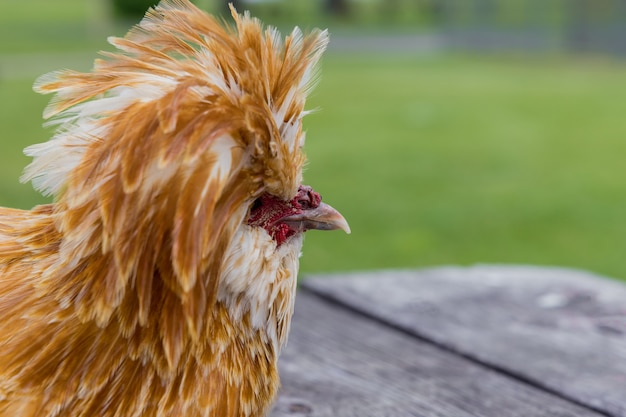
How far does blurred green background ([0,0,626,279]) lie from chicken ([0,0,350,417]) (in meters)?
1.55

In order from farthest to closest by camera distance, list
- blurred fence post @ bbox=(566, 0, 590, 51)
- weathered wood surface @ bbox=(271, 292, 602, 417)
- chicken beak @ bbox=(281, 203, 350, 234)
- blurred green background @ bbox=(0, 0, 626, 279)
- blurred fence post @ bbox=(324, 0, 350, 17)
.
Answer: blurred fence post @ bbox=(324, 0, 350, 17) < blurred fence post @ bbox=(566, 0, 590, 51) < blurred green background @ bbox=(0, 0, 626, 279) < weathered wood surface @ bbox=(271, 292, 602, 417) < chicken beak @ bbox=(281, 203, 350, 234)

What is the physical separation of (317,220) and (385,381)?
0.68m

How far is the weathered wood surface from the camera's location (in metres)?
2.38

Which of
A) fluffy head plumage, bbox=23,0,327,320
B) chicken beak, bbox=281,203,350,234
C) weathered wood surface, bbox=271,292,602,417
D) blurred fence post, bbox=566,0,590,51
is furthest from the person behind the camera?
blurred fence post, bbox=566,0,590,51

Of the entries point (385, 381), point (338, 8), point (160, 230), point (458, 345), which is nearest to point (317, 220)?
point (160, 230)

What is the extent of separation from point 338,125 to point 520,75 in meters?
5.93

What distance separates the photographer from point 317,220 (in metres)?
2.11

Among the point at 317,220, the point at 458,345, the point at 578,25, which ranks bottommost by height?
the point at 458,345

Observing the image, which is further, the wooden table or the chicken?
the wooden table

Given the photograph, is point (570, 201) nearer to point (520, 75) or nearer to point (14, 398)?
point (14, 398)

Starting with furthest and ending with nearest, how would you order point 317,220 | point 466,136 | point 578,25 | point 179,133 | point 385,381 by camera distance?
point 578,25, point 466,136, point 385,381, point 317,220, point 179,133

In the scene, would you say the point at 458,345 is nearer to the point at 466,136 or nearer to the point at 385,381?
the point at 385,381

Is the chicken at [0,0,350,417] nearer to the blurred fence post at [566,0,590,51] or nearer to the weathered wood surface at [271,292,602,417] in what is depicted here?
the weathered wood surface at [271,292,602,417]

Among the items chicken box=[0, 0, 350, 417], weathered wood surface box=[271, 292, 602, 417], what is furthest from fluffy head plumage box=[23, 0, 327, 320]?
weathered wood surface box=[271, 292, 602, 417]
